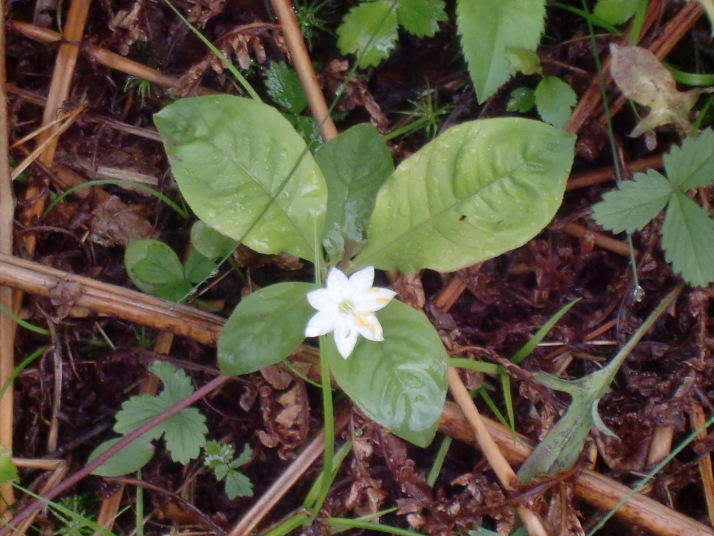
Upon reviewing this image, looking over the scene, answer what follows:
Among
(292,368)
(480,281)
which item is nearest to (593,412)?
(480,281)

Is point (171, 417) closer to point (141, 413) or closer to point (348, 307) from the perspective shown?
point (141, 413)

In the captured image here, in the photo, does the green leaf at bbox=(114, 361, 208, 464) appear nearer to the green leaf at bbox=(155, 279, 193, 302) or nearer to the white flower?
the green leaf at bbox=(155, 279, 193, 302)

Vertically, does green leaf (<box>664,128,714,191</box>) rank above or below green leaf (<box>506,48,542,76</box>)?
below

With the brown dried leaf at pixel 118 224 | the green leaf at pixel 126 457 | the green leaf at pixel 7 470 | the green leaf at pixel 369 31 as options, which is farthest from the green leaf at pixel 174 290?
the green leaf at pixel 369 31

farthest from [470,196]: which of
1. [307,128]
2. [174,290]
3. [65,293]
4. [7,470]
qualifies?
[7,470]

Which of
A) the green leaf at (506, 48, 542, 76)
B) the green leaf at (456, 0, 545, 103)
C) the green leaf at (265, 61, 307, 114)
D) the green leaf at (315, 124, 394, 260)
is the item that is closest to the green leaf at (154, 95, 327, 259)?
the green leaf at (315, 124, 394, 260)

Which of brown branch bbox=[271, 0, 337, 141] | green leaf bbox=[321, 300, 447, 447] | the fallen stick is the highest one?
brown branch bbox=[271, 0, 337, 141]
